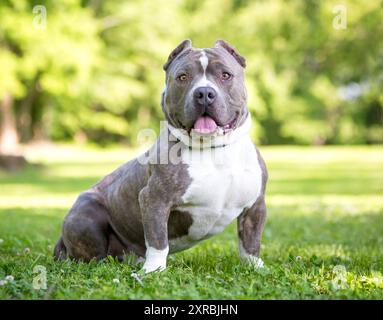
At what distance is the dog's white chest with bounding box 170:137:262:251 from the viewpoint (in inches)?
157

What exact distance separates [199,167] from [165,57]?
992 inches

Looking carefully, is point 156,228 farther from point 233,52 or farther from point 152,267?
point 233,52

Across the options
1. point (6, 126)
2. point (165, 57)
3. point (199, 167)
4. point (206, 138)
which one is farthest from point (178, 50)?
point (165, 57)

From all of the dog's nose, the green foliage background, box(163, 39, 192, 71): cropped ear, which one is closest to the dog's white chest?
the dog's nose

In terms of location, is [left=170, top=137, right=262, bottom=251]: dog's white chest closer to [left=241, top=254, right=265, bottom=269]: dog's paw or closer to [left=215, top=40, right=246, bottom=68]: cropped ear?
[left=241, top=254, right=265, bottom=269]: dog's paw

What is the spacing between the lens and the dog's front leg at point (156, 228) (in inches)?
156

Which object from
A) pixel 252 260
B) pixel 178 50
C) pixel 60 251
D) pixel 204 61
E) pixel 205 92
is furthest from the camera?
pixel 60 251

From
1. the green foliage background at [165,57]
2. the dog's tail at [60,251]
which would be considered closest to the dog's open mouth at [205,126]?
the dog's tail at [60,251]

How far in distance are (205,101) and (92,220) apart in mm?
1392

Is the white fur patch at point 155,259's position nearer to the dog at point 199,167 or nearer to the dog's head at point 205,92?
A: the dog at point 199,167

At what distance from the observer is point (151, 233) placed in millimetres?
3980

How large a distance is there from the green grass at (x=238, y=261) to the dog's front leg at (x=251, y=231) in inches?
5.5

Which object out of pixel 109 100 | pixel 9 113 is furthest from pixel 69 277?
pixel 109 100

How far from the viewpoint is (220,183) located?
4.00 metres
